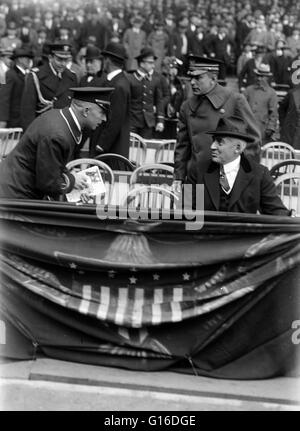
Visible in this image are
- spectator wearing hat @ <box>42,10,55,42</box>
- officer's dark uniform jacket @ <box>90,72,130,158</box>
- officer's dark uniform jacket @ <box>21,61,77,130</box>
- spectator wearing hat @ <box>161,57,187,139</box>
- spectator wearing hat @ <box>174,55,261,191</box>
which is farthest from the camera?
spectator wearing hat @ <box>42,10,55,42</box>

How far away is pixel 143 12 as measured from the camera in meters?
24.2

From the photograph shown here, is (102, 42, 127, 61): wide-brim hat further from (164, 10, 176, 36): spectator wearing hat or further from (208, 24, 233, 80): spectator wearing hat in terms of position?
(208, 24, 233, 80): spectator wearing hat

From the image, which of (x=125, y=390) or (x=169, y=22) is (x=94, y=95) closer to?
(x=125, y=390)

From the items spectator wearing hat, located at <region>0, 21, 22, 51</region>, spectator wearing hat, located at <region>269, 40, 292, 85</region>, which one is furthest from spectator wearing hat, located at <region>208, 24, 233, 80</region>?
spectator wearing hat, located at <region>0, 21, 22, 51</region>

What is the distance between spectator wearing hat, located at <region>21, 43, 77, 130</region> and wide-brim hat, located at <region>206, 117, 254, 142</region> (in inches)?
171

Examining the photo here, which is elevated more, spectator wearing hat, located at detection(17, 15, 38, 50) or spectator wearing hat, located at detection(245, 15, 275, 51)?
spectator wearing hat, located at detection(245, 15, 275, 51)

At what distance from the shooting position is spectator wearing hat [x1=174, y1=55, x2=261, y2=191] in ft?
24.4

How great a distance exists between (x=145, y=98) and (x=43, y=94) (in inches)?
116

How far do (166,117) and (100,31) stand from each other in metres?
8.79

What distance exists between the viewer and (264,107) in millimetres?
13336

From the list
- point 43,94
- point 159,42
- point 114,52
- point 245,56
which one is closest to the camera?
point 114,52

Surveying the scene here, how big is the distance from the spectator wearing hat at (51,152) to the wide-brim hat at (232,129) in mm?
886

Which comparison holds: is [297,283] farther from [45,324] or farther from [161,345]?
[45,324]

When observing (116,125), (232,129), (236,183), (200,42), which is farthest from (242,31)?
(236,183)
